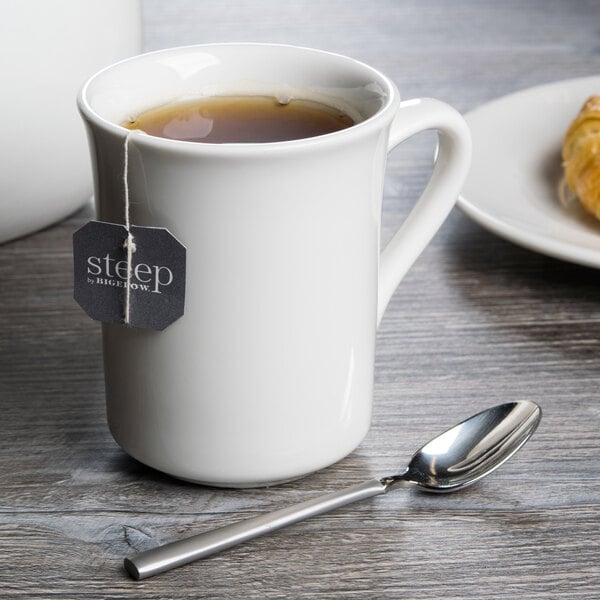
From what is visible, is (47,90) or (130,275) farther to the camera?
(47,90)

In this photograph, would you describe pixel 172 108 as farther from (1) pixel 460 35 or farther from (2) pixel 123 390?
(1) pixel 460 35

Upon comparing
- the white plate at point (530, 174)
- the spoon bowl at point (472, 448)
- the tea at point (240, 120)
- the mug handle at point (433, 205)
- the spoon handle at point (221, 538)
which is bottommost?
the white plate at point (530, 174)

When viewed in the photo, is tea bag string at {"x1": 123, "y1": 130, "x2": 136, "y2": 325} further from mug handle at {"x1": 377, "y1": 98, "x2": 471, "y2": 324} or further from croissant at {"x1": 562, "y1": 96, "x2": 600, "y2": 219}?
croissant at {"x1": 562, "y1": 96, "x2": 600, "y2": 219}

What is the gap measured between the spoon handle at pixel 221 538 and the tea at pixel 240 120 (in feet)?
0.61

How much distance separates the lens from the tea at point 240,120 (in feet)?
1.84

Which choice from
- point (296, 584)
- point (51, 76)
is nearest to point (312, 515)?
point (296, 584)

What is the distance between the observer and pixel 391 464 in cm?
60

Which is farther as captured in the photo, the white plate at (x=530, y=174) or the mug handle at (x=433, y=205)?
the white plate at (x=530, y=174)

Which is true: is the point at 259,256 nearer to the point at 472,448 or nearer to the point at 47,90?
the point at 472,448

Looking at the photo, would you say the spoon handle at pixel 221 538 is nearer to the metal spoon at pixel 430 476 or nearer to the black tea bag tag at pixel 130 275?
the metal spoon at pixel 430 476

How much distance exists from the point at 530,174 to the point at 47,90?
0.40 m

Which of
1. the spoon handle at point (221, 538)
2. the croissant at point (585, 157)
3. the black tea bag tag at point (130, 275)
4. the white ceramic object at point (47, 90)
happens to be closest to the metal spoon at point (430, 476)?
the spoon handle at point (221, 538)

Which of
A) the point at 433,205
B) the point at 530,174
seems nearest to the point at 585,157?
the point at 530,174

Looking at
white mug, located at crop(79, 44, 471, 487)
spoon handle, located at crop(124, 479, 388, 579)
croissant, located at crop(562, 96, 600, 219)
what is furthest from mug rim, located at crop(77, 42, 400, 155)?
croissant, located at crop(562, 96, 600, 219)
